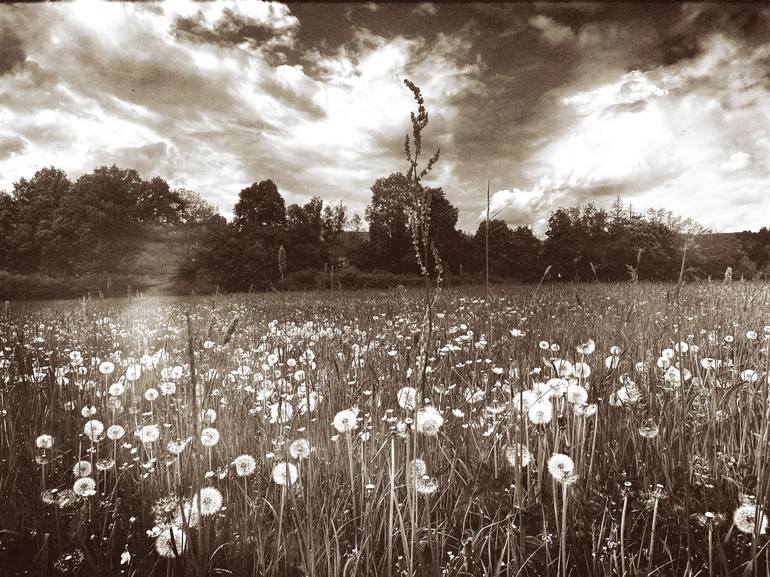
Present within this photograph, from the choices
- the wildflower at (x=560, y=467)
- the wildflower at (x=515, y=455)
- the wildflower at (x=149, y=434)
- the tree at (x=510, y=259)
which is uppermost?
the tree at (x=510, y=259)

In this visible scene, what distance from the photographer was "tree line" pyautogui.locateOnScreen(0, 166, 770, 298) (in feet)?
108

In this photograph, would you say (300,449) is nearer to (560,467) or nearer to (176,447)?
(176,447)

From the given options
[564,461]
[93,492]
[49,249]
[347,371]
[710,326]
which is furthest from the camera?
[49,249]

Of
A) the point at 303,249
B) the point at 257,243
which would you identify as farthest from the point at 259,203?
the point at 257,243

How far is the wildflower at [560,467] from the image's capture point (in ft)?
5.05

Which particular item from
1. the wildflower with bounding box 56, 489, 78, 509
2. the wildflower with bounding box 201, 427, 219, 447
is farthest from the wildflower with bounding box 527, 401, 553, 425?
the wildflower with bounding box 56, 489, 78, 509

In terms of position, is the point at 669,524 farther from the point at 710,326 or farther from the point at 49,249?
the point at 49,249

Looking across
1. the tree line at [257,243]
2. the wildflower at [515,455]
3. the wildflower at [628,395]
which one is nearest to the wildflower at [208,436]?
the wildflower at [515,455]

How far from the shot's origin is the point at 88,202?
4756 cm

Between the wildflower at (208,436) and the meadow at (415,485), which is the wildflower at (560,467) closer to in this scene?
the meadow at (415,485)

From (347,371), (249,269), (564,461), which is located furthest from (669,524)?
(249,269)

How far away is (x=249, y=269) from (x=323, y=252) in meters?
13.2

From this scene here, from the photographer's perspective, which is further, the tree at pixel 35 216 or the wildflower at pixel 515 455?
the tree at pixel 35 216

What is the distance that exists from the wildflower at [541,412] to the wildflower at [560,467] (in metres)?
0.24
